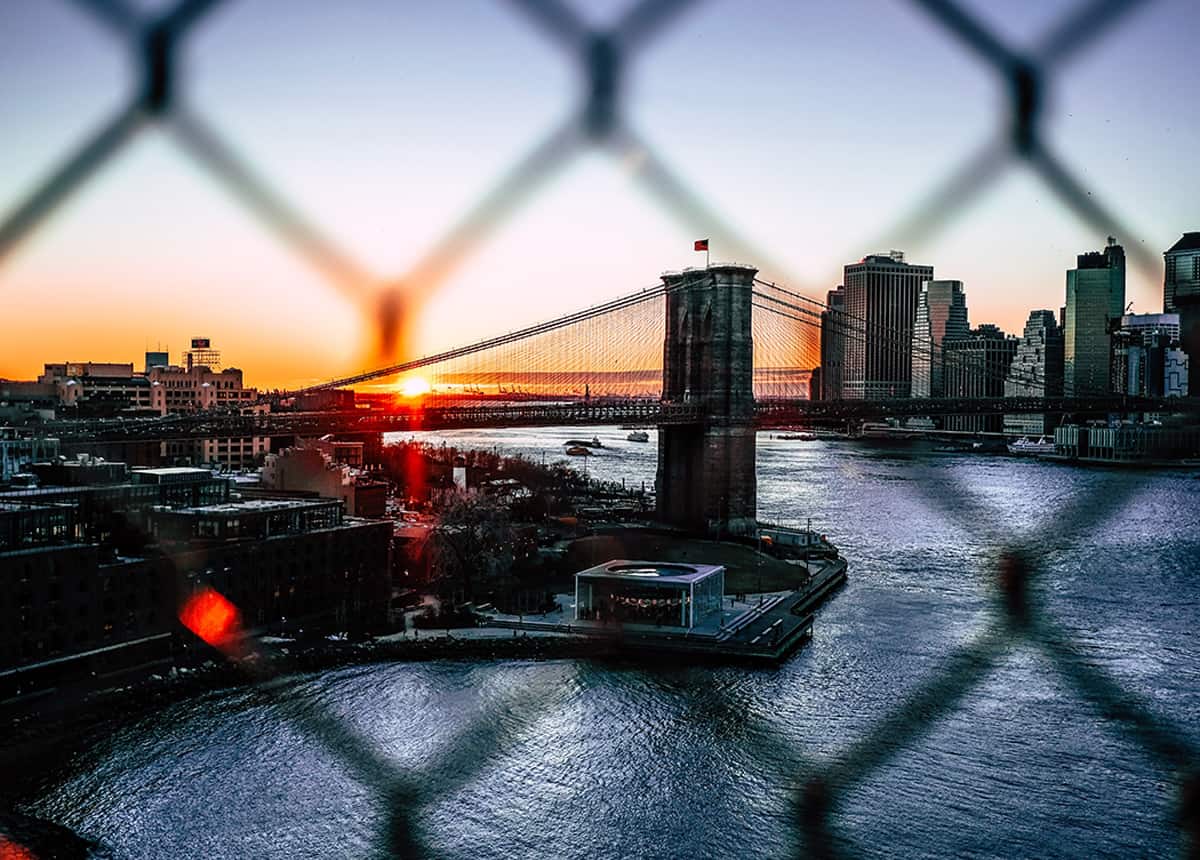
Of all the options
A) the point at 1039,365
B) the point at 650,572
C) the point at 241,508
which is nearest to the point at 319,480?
the point at 241,508

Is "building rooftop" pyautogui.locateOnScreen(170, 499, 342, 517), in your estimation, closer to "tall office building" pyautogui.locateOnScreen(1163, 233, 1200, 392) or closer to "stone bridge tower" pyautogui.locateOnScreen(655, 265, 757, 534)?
"stone bridge tower" pyautogui.locateOnScreen(655, 265, 757, 534)

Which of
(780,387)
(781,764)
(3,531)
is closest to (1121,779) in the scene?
(781,764)

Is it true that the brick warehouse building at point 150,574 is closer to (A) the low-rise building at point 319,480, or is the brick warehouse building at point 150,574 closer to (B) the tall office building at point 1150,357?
(A) the low-rise building at point 319,480

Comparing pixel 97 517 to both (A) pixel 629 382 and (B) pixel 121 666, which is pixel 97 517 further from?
(A) pixel 629 382

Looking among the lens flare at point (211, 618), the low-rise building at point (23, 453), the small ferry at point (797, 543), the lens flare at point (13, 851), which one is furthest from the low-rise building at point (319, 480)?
the lens flare at point (13, 851)

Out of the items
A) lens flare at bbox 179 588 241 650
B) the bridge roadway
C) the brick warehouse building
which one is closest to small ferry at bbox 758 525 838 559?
the bridge roadway

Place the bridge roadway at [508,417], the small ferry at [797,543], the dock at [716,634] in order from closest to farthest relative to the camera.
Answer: the dock at [716,634], the bridge roadway at [508,417], the small ferry at [797,543]
